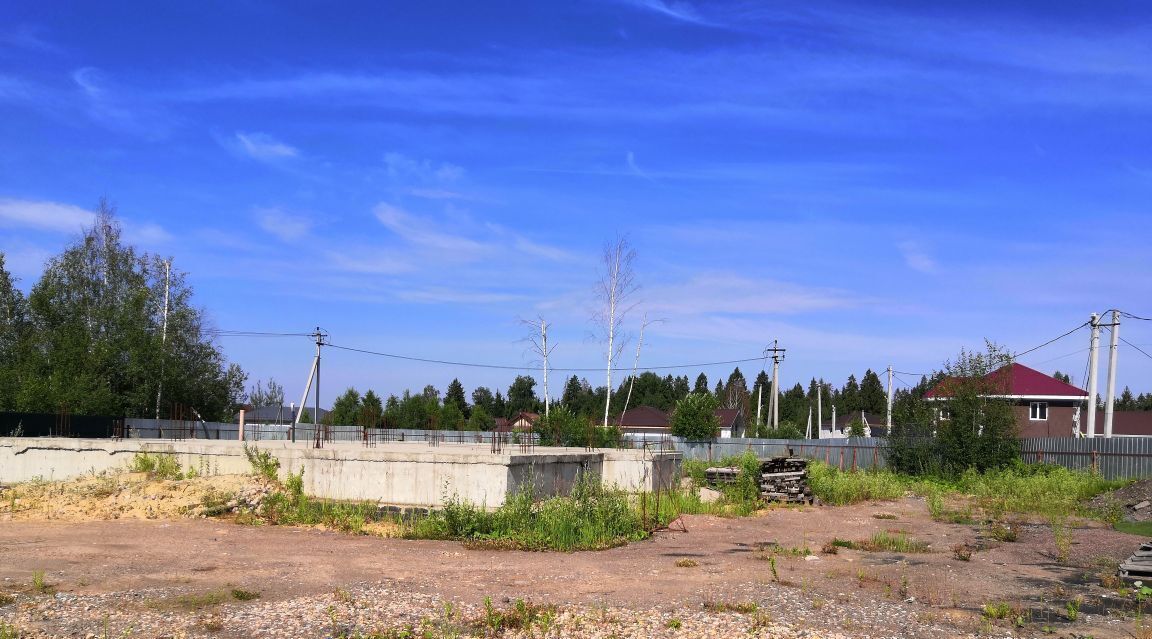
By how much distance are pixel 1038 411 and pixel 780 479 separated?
27.5m

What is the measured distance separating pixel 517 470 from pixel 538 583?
5725 millimetres

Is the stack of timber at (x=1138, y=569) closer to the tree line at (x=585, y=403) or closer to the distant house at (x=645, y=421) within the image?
the tree line at (x=585, y=403)

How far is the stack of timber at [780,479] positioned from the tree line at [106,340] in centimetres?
2798

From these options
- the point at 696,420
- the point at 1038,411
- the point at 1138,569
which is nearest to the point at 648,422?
the point at 1038,411

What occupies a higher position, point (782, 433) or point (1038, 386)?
point (1038, 386)

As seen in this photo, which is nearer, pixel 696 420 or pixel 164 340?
pixel 696 420

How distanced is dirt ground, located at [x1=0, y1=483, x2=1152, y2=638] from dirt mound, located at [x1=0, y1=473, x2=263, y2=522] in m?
0.38

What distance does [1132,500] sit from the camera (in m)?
21.4

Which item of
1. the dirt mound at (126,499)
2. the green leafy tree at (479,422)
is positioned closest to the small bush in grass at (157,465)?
the dirt mound at (126,499)

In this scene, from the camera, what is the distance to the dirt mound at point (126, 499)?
1738 centimetres

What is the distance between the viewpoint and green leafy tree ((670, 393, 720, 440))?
35250mm

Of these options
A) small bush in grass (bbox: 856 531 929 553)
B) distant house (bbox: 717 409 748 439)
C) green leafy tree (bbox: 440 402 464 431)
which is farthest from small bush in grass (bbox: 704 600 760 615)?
distant house (bbox: 717 409 748 439)

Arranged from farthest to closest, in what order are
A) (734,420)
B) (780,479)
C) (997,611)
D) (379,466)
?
(734,420), (780,479), (379,466), (997,611)

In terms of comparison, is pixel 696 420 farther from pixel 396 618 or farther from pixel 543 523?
pixel 396 618
